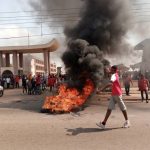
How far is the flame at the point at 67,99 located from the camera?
1139 centimetres

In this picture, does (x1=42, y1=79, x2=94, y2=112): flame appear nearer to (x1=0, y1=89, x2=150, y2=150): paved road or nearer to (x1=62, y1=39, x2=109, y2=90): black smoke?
(x1=62, y1=39, x2=109, y2=90): black smoke

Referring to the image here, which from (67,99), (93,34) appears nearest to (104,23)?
(93,34)

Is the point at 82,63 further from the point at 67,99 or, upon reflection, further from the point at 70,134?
the point at 70,134

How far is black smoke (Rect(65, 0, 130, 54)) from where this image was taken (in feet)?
52.4

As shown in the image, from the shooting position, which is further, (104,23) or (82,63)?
(104,23)

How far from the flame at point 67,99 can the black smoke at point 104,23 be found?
3091mm

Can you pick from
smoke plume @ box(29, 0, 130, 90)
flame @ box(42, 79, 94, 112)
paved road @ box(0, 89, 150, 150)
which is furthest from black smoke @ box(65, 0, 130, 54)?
paved road @ box(0, 89, 150, 150)

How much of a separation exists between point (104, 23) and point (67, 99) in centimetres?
565

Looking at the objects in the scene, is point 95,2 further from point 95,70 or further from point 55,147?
point 55,147

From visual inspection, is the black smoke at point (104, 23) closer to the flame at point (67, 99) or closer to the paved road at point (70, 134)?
the flame at point (67, 99)

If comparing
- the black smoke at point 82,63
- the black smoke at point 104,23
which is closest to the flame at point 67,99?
the black smoke at point 82,63

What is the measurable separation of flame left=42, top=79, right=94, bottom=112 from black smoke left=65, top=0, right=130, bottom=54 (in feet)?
10.1

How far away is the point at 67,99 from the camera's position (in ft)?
39.3

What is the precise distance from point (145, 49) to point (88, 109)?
90.7 feet
